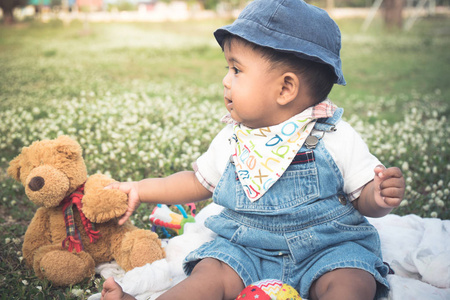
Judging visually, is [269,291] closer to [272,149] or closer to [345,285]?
[345,285]

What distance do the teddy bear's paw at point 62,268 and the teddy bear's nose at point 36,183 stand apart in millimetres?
383

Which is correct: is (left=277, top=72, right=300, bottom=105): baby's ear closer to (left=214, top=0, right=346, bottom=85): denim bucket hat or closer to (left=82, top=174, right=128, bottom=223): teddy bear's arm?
(left=214, top=0, right=346, bottom=85): denim bucket hat

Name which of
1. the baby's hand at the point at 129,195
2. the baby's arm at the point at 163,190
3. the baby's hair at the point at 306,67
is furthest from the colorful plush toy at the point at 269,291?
the baby's hair at the point at 306,67

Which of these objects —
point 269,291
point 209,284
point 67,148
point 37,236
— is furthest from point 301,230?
point 37,236

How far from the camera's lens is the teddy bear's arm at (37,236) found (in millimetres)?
2834

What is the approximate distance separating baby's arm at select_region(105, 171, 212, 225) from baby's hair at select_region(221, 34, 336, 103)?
0.89 m

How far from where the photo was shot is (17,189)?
406 centimetres

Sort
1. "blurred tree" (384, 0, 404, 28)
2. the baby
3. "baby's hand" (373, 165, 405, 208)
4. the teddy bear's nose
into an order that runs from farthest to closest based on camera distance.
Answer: "blurred tree" (384, 0, 404, 28), the teddy bear's nose, the baby, "baby's hand" (373, 165, 405, 208)

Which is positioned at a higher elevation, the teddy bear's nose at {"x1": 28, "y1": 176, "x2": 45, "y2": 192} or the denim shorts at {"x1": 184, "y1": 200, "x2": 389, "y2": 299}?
the teddy bear's nose at {"x1": 28, "y1": 176, "x2": 45, "y2": 192}

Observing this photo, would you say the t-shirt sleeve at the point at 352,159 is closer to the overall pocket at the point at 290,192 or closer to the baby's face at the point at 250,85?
the overall pocket at the point at 290,192

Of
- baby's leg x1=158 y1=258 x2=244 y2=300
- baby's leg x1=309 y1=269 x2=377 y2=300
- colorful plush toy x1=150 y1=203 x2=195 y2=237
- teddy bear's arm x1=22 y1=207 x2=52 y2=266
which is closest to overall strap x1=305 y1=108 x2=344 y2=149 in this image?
baby's leg x1=309 y1=269 x2=377 y2=300

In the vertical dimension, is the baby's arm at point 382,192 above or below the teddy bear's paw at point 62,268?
above

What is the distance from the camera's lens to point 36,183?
264cm

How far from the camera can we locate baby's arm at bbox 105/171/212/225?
2.87 metres
